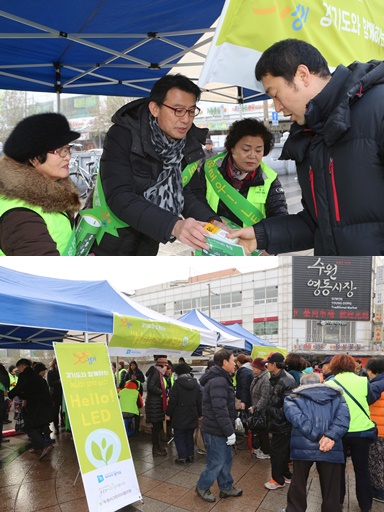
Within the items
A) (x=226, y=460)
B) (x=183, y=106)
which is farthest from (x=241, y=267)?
(x=226, y=460)

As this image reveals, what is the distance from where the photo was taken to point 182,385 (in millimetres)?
6590

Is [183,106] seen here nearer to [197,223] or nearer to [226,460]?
[197,223]

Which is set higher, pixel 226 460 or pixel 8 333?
pixel 8 333

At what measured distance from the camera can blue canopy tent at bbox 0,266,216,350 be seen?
3547 mm

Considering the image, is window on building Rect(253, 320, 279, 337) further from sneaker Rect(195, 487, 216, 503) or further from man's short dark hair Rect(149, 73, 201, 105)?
man's short dark hair Rect(149, 73, 201, 105)

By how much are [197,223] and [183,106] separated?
70 centimetres

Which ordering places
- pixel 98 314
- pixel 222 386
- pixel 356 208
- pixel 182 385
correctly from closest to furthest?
pixel 356 208 < pixel 98 314 < pixel 222 386 < pixel 182 385

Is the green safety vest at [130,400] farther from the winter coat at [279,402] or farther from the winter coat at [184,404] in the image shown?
the winter coat at [279,402]

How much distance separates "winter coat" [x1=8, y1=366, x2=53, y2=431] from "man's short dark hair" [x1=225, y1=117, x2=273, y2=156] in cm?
506

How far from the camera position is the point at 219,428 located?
4.73m

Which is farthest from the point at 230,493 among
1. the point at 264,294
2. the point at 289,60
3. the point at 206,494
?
the point at 264,294

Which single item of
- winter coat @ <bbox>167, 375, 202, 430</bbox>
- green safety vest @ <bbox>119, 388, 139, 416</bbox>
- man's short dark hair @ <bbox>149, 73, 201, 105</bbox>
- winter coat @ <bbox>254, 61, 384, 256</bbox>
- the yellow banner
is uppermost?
the yellow banner

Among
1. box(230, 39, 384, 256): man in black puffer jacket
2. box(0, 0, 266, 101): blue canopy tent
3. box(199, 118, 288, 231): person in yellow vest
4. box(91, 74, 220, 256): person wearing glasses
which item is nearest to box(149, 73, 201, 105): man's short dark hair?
box(91, 74, 220, 256): person wearing glasses

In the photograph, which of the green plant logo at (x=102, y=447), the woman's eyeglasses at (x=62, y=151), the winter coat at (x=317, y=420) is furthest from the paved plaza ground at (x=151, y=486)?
the woman's eyeglasses at (x=62, y=151)
